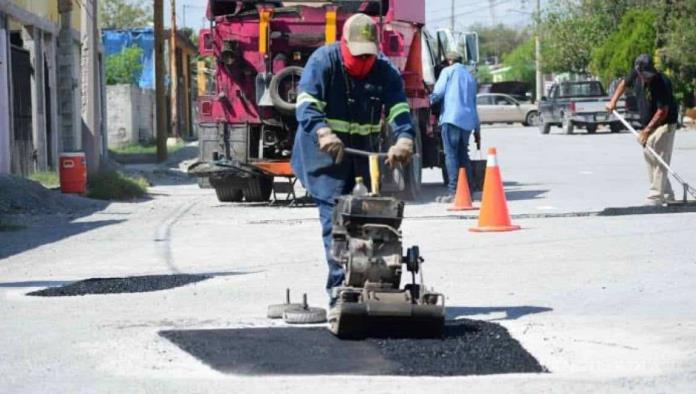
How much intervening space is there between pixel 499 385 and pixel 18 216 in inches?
485

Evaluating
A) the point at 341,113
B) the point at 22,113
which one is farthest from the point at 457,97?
the point at 22,113

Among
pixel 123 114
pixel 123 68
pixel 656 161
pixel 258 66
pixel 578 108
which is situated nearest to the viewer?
pixel 656 161

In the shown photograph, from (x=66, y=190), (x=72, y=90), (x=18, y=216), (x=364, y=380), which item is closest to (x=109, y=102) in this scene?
(x=72, y=90)

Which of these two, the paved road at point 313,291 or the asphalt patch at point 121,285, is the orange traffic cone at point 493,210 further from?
the asphalt patch at point 121,285

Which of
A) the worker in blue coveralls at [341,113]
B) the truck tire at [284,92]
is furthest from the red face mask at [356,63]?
the truck tire at [284,92]

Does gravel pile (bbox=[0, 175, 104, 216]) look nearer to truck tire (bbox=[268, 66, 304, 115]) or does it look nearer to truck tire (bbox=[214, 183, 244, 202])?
truck tire (bbox=[214, 183, 244, 202])

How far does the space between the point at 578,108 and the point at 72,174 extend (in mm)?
29168

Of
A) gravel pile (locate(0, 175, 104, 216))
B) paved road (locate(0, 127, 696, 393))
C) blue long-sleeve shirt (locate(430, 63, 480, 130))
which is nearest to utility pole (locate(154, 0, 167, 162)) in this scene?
gravel pile (locate(0, 175, 104, 216))

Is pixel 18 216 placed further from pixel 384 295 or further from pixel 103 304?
pixel 384 295

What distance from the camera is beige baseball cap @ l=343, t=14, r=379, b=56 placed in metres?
9.05

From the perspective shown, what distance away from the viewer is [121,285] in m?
11.2

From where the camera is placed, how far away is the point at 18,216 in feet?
60.7

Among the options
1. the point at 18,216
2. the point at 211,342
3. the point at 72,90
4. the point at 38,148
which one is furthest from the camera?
the point at 72,90

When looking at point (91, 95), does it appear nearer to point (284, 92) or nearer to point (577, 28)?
point (284, 92)
